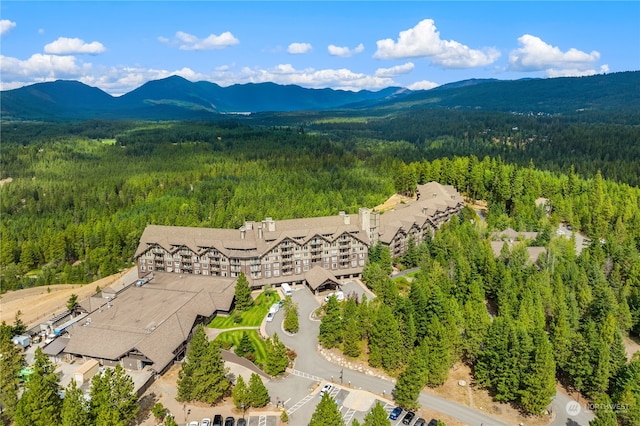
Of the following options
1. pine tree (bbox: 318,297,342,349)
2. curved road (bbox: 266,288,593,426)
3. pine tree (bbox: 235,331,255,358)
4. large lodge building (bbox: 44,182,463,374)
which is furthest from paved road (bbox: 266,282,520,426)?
large lodge building (bbox: 44,182,463,374)

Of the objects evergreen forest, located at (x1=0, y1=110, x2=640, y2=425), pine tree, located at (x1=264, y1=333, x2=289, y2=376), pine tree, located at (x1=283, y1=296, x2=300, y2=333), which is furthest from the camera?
pine tree, located at (x1=283, y1=296, x2=300, y2=333)

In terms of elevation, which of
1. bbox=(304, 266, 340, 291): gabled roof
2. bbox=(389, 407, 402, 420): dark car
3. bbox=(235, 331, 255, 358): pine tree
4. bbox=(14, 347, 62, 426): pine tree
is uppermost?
bbox=(14, 347, 62, 426): pine tree

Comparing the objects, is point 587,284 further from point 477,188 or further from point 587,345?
point 477,188

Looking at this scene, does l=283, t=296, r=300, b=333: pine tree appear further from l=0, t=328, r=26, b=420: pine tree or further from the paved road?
l=0, t=328, r=26, b=420: pine tree

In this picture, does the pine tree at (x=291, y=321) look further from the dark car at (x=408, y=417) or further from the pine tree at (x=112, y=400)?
the pine tree at (x=112, y=400)

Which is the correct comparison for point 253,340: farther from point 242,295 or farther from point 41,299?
point 41,299

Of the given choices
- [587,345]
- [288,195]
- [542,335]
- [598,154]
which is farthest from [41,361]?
[598,154]

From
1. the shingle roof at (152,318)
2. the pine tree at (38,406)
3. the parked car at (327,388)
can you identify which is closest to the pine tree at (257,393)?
the parked car at (327,388)
